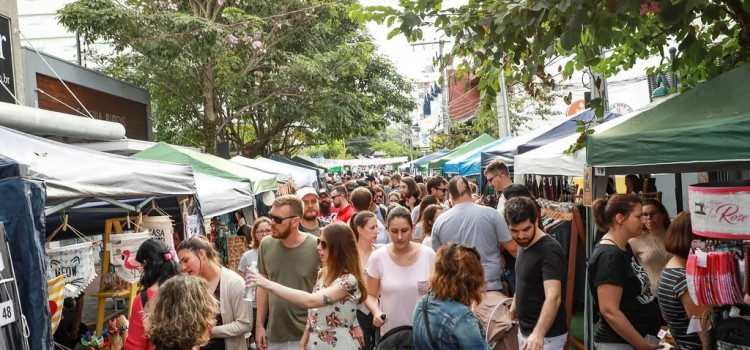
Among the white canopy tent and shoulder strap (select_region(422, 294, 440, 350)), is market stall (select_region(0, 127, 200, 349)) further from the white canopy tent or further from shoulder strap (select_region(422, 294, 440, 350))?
the white canopy tent

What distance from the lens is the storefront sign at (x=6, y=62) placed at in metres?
12.3

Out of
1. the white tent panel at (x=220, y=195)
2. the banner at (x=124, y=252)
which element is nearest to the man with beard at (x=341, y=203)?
the white tent panel at (x=220, y=195)

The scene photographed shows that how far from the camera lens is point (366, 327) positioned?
20.9ft

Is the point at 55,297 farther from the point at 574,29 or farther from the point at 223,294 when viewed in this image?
the point at 574,29

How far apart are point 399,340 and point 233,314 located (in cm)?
132

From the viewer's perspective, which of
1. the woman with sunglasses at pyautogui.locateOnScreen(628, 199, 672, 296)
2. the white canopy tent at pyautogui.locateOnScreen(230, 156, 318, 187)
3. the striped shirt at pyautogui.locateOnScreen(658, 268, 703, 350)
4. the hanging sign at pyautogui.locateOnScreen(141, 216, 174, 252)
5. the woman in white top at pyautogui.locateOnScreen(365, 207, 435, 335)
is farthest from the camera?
the white canopy tent at pyautogui.locateOnScreen(230, 156, 318, 187)

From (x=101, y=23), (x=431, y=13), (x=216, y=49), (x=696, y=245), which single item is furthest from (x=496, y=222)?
(x=101, y=23)

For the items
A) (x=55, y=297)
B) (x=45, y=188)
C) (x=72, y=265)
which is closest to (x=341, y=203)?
(x=72, y=265)

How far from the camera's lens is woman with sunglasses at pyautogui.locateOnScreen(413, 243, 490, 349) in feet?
13.6

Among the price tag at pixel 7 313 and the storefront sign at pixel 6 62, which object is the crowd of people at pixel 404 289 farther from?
the storefront sign at pixel 6 62

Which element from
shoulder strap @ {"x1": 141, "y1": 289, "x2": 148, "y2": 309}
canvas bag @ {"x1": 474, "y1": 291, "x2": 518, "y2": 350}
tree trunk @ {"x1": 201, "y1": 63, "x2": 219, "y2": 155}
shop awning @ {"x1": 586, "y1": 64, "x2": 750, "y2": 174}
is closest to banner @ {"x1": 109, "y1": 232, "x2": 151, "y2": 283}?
shoulder strap @ {"x1": 141, "y1": 289, "x2": 148, "y2": 309}

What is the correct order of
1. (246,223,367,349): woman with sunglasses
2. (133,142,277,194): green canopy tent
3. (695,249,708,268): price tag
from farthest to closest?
(133,142,277,194): green canopy tent → (246,223,367,349): woman with sunglasses → (695,249,708,268): price tag

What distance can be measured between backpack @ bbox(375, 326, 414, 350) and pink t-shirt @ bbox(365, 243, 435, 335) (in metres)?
0.64

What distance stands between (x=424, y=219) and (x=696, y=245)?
13.3ft
